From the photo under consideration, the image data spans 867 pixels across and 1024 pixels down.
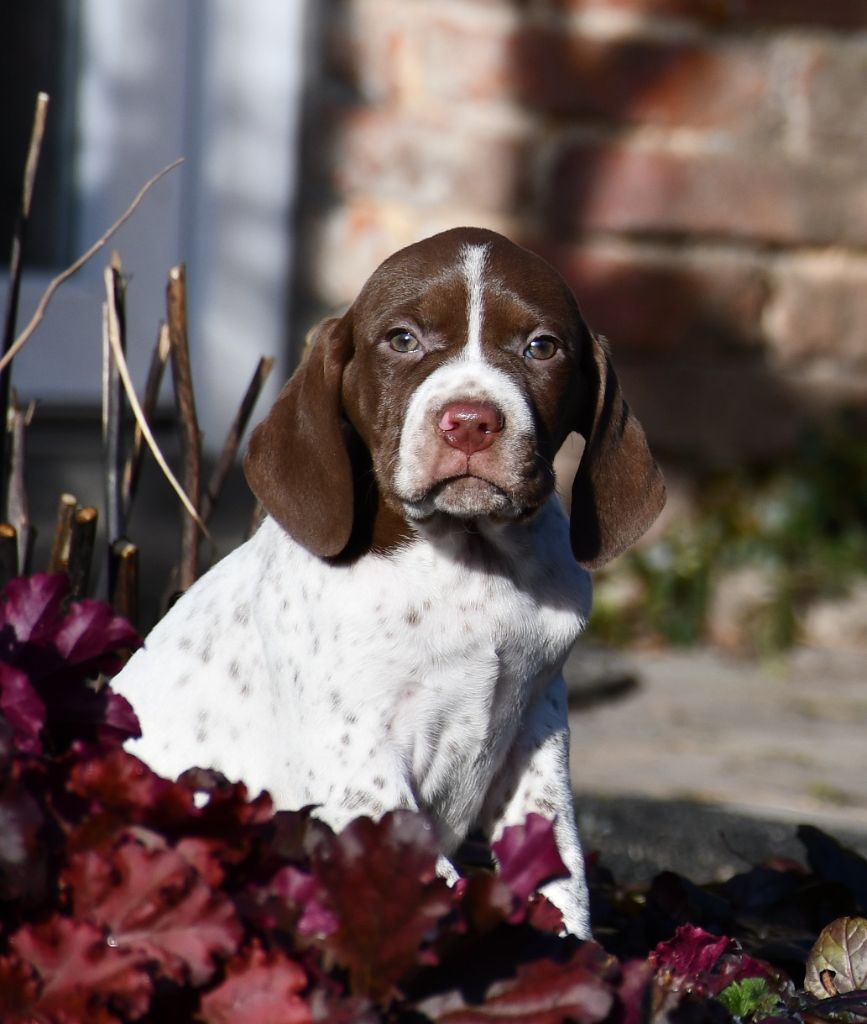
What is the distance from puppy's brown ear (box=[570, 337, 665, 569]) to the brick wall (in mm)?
3212

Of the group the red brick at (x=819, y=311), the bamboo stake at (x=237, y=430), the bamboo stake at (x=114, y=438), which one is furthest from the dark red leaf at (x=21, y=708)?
the red brick at (x=819, y=311)

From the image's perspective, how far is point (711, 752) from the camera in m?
5.30

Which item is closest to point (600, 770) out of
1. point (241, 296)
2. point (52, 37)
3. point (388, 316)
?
point (241, 296)

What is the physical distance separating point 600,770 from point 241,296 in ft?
7.14

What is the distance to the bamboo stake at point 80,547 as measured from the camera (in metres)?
2.83

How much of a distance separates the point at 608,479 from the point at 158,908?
131 cm

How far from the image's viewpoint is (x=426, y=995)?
1735 millimetres

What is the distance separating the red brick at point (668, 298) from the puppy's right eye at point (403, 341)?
3.40 metres

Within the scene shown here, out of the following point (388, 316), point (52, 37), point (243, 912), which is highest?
point (52, 37)

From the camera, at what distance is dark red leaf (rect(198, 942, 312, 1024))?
5.44 ft

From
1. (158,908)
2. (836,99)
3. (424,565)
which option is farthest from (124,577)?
(836,99)

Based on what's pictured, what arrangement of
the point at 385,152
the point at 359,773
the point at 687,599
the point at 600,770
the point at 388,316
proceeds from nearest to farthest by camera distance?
the point at 359,773 < the point at 388,316 < the point at 600,770 < the point at 385,152 < the point at 687,599

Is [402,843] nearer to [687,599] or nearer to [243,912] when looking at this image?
[243,912]

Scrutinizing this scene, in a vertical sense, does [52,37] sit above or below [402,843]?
above
